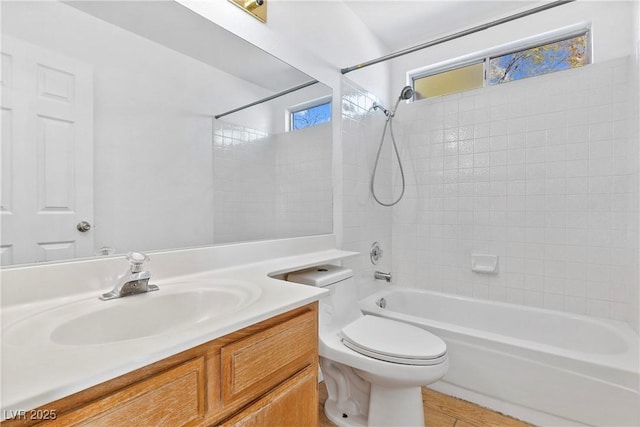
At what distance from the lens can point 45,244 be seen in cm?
85

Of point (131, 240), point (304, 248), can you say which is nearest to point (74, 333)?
point (131, 240)

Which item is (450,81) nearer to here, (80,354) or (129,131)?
(129,131)

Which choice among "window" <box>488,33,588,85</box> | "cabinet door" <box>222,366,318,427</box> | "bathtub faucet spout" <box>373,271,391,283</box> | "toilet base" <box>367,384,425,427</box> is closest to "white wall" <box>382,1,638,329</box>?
"window" <box>488,33,588,85</box>

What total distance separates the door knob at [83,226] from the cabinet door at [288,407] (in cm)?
69

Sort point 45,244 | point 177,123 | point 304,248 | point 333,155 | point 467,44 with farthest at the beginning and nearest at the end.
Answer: point 467,44 → point 333,155 → point 304,248 → point 177,123 → point 45,244

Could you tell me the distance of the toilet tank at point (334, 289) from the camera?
1516 mm

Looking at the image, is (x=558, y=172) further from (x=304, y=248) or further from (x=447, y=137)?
(x=304, y=248)

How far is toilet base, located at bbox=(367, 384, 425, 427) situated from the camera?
4.51 feet

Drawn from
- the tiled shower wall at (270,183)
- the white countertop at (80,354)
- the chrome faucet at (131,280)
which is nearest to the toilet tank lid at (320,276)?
the tiled shower wall at (270,183)

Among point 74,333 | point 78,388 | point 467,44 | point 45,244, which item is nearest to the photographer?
point 78,388

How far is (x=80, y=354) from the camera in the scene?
0.51 m

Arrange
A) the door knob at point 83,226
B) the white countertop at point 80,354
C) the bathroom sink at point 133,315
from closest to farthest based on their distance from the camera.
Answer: the white countertop at point 80,354 → the bathroom sink at point 133,315 → the door knob at point 83,226

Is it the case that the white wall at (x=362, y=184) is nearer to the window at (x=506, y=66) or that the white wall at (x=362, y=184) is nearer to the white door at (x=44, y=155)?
the window at (x=506, y=66)

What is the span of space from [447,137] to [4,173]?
2.46 meters
